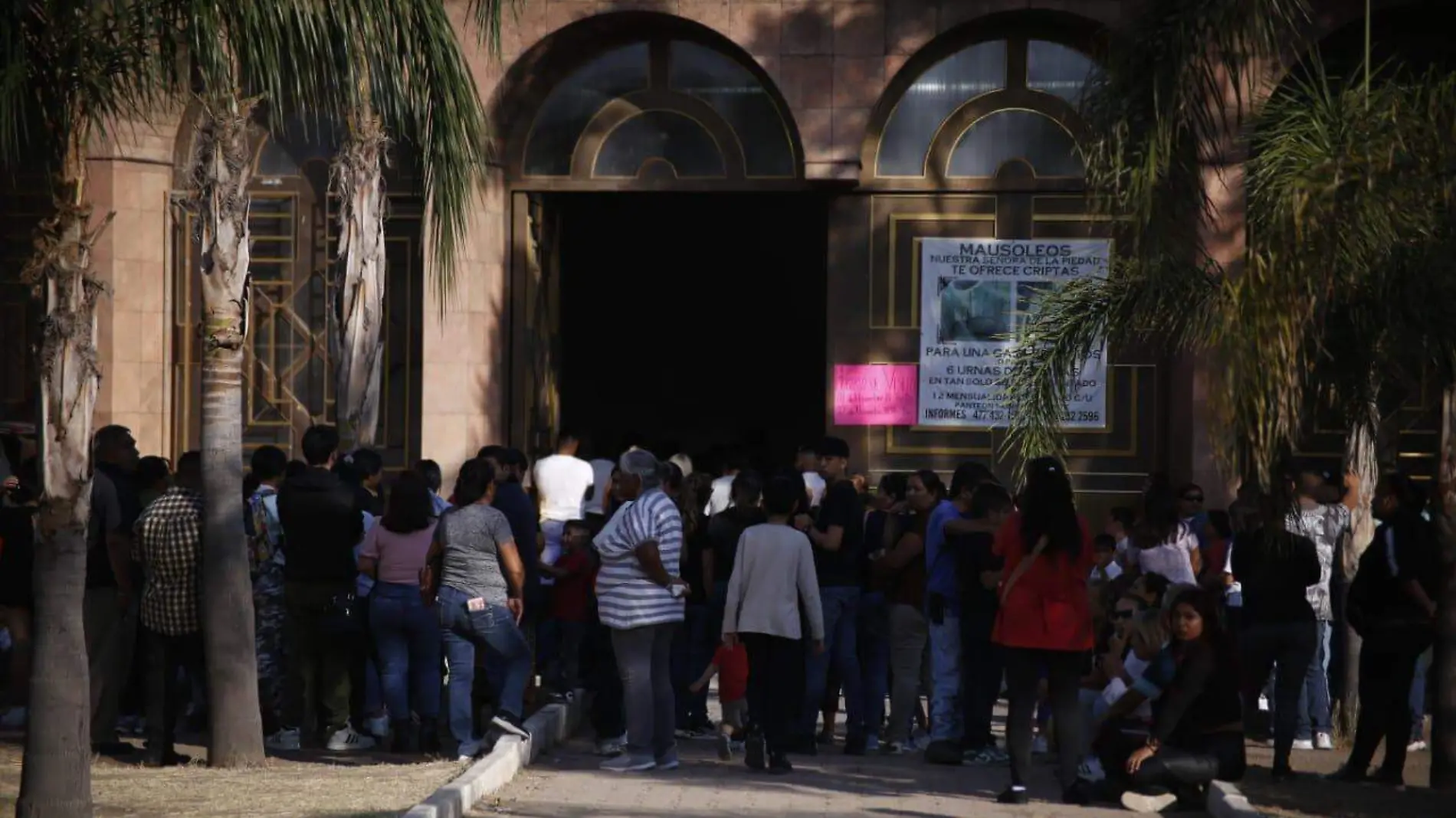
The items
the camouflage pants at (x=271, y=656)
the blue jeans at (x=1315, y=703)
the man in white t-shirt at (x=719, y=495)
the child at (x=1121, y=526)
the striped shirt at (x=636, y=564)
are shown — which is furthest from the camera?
the man in white t-shirt at (x=719, y=495)

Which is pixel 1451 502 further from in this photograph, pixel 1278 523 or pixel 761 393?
pixel 761 393

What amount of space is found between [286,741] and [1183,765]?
5.61 m

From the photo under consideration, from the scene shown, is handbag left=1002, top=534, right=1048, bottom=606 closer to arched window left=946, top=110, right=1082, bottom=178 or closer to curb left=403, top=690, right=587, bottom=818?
curb left=403, top=690, right=587, bottom=818

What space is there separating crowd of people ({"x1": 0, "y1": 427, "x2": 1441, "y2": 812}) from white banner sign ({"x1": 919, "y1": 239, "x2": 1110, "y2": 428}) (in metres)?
5.90

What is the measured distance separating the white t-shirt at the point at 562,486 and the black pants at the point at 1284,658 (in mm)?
6273

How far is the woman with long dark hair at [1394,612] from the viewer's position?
11.1 metres

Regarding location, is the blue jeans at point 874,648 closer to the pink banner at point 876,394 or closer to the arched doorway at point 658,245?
the arched doorway at point 658,245

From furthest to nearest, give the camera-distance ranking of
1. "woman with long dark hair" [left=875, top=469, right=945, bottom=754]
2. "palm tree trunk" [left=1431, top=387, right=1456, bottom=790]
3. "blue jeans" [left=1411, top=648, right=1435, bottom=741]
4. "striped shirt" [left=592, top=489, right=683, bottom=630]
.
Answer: "blue jeans" [left=1411, top=648, right=1435, bottom=741] → "woman with long dark hair" [left=875, top=469, right=945, bottom=754] → "striped shirt" [left=592, top=489, right=683, bottom=630] → "palm tree trunk" [left=1431, top=387, right=1456, bottom=790]

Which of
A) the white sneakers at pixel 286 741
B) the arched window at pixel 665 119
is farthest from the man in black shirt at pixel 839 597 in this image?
the arched window at pixel 665 119

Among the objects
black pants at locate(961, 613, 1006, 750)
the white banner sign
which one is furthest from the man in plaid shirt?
the white banner sign

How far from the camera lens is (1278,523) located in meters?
11.1

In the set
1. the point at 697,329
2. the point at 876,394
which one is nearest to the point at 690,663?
the point at 876,394

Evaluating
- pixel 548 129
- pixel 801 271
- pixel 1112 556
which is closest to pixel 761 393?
pixel 801 271

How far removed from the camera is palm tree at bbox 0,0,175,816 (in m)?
8.80
